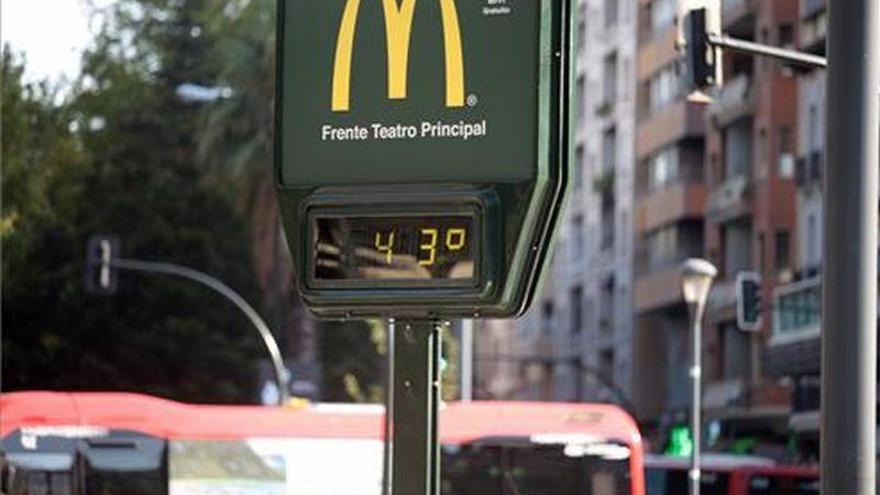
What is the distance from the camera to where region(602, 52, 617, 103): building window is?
3157 inches

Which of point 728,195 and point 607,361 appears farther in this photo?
point 607,361

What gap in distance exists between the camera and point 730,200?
64750 mm

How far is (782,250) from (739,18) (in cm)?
625

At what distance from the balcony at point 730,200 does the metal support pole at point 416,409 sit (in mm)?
58037

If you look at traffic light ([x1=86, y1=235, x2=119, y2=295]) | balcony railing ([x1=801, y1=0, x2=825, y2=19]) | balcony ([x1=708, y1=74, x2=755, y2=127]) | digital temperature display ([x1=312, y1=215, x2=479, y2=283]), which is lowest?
traffic light ([x1=86, y1=235, x2=119, y2=295])

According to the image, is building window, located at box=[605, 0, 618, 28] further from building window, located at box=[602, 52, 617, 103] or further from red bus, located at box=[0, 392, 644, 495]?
red bus, located at box=[0, 392, 644, 495]

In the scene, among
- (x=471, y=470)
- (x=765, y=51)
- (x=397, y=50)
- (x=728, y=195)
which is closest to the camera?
(x=397, y=50)

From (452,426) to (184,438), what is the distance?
334 centimetres

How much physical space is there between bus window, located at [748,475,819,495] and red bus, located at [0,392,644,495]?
9.43m

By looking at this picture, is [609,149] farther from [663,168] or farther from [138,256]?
[138,256]

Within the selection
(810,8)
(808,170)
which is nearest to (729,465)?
(810,8)

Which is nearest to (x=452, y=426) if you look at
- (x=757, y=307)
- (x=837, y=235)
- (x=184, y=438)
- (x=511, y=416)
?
(x=511, y=416)

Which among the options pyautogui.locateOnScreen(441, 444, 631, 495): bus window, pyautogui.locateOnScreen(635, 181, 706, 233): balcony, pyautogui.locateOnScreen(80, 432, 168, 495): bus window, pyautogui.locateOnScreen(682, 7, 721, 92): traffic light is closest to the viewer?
pyautogui.locateOnScreen(682, 7, 721, 92): traffic light

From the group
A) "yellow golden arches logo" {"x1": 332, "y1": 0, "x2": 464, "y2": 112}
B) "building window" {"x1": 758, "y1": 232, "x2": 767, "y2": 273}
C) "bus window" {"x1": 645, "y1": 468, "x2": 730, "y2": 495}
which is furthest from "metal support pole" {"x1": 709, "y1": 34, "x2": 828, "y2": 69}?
"building window" {"x1": 758, "y1": 232, "x2": 767, "y2": 273}
